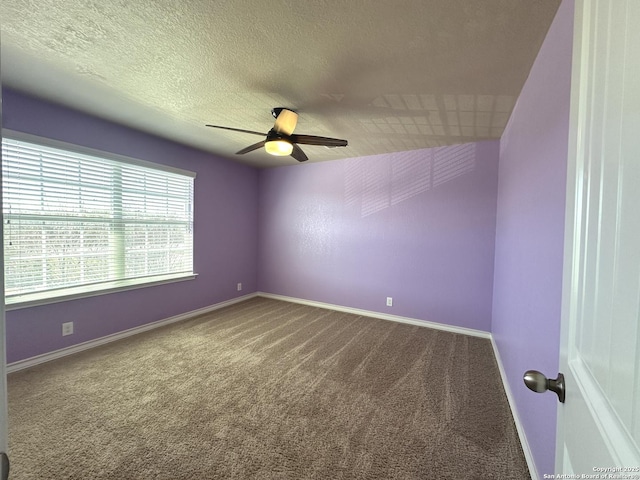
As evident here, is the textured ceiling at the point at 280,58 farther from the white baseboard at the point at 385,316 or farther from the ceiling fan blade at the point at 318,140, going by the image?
the white baseboard at the point at 385,316

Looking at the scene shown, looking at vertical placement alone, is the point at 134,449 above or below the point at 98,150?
below

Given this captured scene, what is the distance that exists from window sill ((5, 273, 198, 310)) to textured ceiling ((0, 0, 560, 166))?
1.75 m

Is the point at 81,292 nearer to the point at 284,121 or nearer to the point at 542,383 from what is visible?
the point at 284,121

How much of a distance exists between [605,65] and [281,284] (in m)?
4.40

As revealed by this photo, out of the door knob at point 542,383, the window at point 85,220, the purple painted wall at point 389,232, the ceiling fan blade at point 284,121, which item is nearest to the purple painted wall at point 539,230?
the door knob at point 542,383

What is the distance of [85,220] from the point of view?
2.63 m

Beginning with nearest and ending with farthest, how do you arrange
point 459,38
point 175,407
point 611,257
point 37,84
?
point 611,257
point 459,38
point 175,407
point 37,84

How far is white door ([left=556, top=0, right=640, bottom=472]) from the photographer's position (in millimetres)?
403

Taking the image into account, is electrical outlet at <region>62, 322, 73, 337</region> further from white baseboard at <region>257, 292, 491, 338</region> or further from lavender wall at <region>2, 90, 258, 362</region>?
white baseboard at <region>257, 292, 491, 338</region>

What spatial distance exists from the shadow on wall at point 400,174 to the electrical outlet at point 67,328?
3.46 m

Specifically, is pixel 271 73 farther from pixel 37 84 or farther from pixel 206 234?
pixel 206 234

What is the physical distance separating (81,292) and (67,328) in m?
0.35

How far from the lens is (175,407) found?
1834mm

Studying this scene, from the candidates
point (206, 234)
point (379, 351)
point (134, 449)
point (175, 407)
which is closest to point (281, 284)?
point (206, 234)
